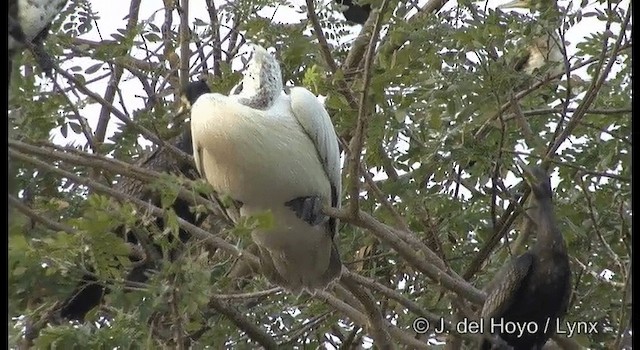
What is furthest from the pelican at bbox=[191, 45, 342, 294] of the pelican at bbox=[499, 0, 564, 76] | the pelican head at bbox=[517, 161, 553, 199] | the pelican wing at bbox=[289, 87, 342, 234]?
the pelican at bbox=[499, 0, 564, 76]

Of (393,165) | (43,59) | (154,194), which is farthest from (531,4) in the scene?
(43,59)

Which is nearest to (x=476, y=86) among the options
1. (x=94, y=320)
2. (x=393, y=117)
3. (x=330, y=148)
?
(x=393, y=117)

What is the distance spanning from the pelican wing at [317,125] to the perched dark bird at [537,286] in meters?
0.71

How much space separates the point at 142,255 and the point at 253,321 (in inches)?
23.5

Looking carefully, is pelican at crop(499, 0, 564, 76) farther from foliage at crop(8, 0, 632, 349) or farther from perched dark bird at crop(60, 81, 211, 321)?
perched dark bird at crop(60, 81, 211, 321)

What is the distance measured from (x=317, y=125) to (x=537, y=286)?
976mm

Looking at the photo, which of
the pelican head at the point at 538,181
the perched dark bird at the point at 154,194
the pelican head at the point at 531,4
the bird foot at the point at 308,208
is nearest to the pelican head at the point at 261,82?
the bird foot at the point at 308,208

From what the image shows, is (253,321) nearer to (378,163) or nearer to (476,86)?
(378,163)

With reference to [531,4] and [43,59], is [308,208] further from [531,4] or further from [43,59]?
[531,4]

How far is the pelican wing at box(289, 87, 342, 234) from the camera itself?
3963mm

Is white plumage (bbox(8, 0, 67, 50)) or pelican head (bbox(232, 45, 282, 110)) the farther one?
pelican head (bbox(232, 45, 282, 110))

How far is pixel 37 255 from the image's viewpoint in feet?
11.0

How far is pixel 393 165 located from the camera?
15.2 ft

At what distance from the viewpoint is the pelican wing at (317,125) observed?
396 cm
